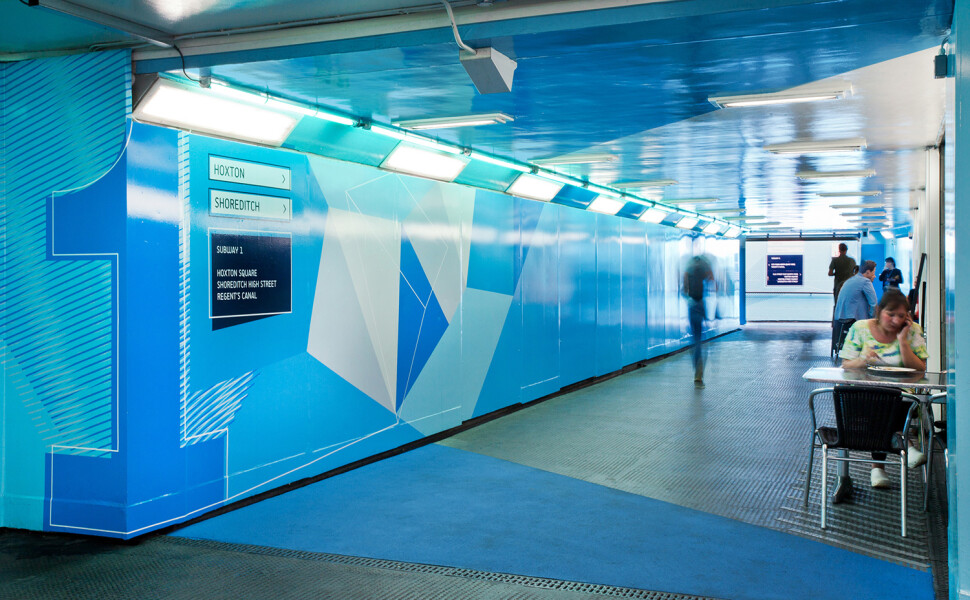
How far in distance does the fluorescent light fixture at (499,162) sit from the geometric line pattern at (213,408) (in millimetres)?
3500

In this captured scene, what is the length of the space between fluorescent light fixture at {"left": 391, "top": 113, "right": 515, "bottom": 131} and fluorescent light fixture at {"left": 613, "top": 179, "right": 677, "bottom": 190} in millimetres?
4733

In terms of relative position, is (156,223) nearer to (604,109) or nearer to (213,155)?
(213,155)

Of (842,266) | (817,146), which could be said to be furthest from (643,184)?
(842,266)

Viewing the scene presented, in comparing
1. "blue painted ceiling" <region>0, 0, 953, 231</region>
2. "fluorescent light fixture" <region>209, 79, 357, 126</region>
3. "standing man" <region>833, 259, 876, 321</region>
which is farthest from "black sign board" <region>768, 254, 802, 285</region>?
"fluorescent light fixture" <region>209, 79, 357, 126</region>

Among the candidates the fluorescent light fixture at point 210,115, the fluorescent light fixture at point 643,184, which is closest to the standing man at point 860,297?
the fluorescent light fixture at point 643,184

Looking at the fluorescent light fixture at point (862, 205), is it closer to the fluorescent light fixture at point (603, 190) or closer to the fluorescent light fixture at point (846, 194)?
the fluorescent light fixture at point (846, 194)

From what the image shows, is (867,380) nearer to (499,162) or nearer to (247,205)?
(247,205)

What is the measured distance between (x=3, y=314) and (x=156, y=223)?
3.71ft

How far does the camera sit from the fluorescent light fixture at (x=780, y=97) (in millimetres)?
5156

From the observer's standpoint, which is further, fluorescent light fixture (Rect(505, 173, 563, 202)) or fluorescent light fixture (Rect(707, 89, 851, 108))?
fluorescent light fixture (Rect(505, 173, 563, 202))

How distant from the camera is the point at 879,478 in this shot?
5672 mm

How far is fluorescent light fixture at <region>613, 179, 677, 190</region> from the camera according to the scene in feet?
34.5

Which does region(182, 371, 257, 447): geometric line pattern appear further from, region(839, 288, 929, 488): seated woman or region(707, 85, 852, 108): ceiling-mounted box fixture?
region(839, 288, 929, 488): seated woman

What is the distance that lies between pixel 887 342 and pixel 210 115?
485cm
